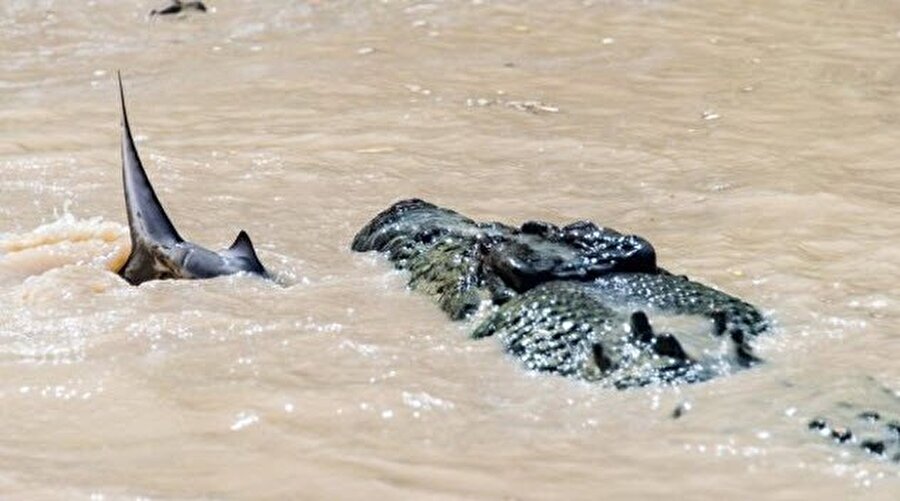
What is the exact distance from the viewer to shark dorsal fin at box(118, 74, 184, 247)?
483cm

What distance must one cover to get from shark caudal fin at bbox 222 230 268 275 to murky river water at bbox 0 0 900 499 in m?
0.09

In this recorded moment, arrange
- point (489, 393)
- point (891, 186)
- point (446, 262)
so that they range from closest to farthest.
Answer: point (489, 393) < point (446, 262) < point (891, 186)

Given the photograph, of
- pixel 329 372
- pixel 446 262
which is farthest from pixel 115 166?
pixel 329 372

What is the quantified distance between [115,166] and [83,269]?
5.53 ft

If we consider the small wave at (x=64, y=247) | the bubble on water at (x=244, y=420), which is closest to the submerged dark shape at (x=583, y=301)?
the bubble on water at (x=244, y=420)

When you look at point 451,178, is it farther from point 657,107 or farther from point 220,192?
point 657,107

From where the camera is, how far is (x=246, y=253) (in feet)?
16.2

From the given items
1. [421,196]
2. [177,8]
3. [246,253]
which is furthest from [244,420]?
[177,8]

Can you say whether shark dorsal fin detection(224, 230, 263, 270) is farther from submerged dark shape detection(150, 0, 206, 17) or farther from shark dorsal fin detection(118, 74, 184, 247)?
submerged dark shape detection(150, 0, 206, 17)

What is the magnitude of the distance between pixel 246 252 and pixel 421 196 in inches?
53.5

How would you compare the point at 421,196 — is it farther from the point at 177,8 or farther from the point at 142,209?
the point at 177,8

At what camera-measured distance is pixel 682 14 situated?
9461mm

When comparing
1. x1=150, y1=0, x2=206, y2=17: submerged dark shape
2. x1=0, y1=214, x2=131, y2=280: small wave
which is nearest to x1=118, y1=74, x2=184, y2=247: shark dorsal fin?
x1=0, y1=214, x2=131, y2=280: small wave

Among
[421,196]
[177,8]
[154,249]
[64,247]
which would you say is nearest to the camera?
[154,249]
